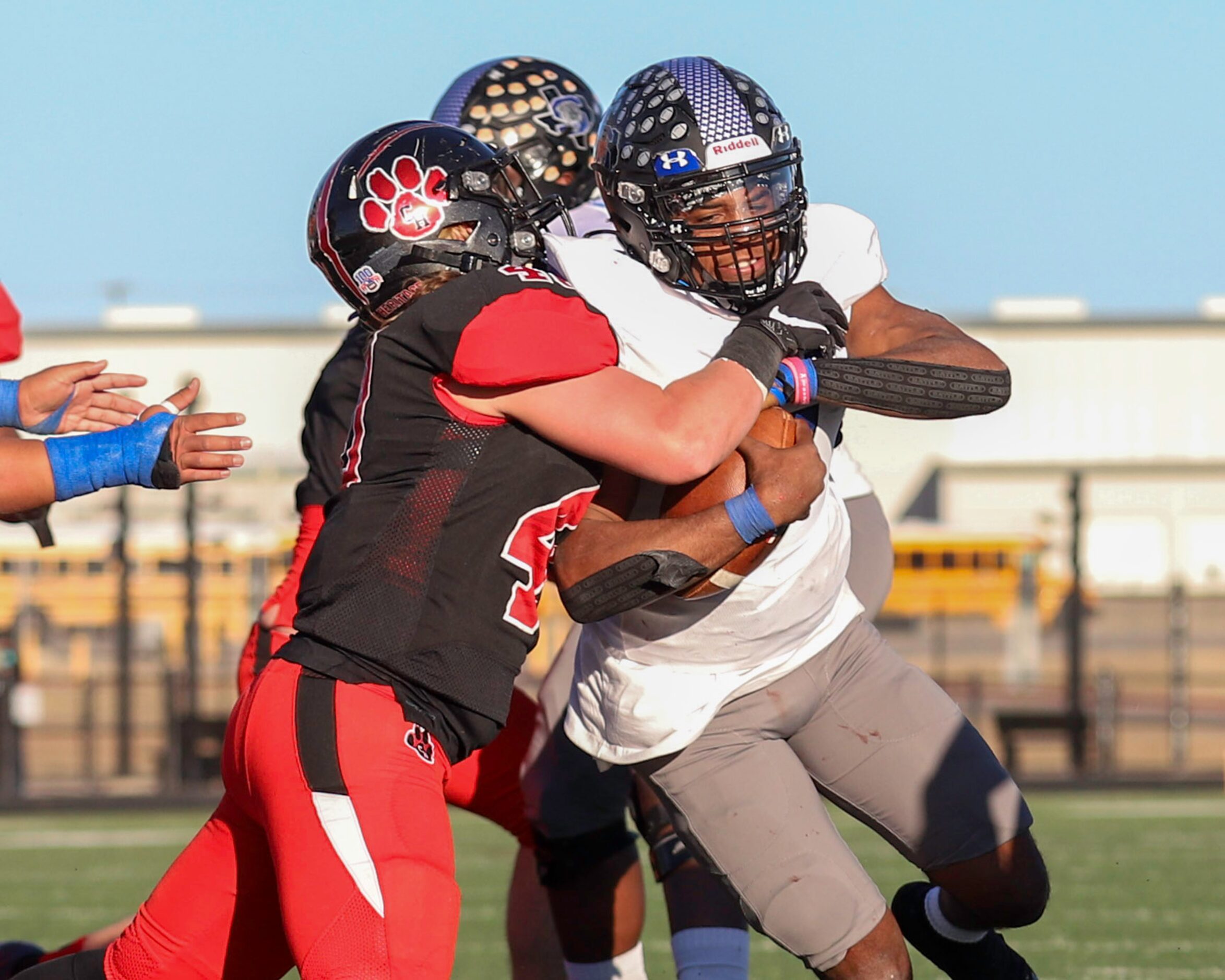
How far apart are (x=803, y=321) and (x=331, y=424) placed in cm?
151

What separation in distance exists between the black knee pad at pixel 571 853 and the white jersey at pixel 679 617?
0.62 metres

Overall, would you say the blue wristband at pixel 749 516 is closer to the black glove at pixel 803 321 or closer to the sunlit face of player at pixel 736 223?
the black glove at pixel 803 321

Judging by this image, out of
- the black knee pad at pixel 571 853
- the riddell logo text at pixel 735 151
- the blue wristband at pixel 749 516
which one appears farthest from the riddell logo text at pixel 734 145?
the black knee pad at pixel 571 853

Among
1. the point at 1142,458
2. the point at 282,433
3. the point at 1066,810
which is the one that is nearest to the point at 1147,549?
the point at 1142,458

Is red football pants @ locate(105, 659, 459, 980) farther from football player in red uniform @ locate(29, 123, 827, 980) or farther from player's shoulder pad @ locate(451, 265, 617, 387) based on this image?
player's shoulder pad @ locate(451, 265, 617, 387)

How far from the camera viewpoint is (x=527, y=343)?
2957 millimetres

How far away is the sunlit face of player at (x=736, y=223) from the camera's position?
3.37 m

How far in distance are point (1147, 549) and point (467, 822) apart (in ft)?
79.0

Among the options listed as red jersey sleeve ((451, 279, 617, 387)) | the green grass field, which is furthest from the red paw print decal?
the green grass field

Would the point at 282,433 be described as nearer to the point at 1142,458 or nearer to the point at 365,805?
the point at 1142,458

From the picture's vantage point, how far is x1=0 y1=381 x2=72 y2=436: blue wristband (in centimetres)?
377

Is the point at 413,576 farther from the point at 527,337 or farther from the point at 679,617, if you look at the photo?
the point at 679,617

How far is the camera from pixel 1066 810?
36.3 ft

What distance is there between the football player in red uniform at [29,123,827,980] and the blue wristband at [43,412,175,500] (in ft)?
1.26
